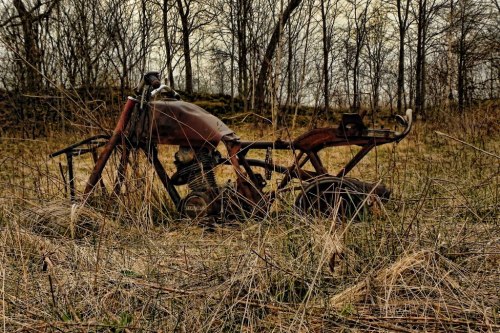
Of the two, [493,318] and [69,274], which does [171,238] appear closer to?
[69,274]

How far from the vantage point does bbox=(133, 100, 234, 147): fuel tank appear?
3.25 meters

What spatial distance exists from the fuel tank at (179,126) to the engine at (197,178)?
0.30ft

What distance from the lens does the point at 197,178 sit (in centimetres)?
325

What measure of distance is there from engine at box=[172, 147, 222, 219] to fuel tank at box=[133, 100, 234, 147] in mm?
93

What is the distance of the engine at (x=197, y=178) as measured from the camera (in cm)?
319

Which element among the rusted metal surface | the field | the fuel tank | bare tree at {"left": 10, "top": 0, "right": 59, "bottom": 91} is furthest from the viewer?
bare tree at {"left": 10, "top": 0, "right": 59, "bottom": 91}

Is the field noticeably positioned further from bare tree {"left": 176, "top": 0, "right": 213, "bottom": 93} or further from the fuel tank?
bare tree {"left": 176, "top": 0, "right": 213, "bottom": 93}

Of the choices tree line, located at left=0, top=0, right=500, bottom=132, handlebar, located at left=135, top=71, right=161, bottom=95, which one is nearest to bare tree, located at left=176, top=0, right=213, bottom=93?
tree line, located at left=0, top=0, right=500, bottom=132

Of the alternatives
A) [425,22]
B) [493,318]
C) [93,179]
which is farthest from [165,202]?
[425,22]

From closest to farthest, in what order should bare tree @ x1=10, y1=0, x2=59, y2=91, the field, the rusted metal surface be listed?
the field → the rusted metal surface → bare tree @ x1=10, y1=0, x2=59, y2=91

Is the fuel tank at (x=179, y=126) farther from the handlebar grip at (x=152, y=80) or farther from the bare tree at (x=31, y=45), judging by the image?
the bare tree at (x=31, y=45)

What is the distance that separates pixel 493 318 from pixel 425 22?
18.8 metres

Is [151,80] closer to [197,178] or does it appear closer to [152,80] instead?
[152,80]

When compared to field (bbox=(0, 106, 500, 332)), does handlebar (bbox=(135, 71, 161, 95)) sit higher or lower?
higher
